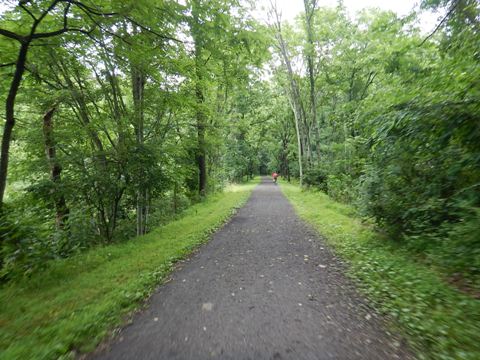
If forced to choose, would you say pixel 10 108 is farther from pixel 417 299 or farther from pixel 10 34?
pixel 417 299

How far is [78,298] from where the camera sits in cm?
368

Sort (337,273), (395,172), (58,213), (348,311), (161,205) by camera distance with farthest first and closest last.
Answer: (161,205), (58,213), (395,172), (337,273), (348,311)

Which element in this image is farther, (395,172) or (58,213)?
(58,213)

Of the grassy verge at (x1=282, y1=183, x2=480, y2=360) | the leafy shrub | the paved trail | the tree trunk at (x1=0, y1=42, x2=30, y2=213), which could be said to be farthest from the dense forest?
the leafy shrub

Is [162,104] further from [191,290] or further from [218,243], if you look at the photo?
[191,290]

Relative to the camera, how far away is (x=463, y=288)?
3.22 m

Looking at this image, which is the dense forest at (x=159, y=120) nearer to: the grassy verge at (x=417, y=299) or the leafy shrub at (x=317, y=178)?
the grassy verge at (x=417, y=299)

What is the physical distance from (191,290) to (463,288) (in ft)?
12.6

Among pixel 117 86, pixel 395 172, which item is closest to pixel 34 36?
pixel 117 86

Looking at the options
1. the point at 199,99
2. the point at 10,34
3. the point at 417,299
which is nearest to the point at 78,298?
the point at 10,34

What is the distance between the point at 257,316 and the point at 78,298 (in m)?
2.72

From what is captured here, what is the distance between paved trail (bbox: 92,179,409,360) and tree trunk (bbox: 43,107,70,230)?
4.02 m

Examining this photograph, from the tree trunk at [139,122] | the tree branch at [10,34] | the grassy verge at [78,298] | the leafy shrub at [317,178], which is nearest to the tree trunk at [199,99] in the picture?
the tree trunk at [139,122]

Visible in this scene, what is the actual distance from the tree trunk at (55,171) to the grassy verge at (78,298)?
1799 millimetres
